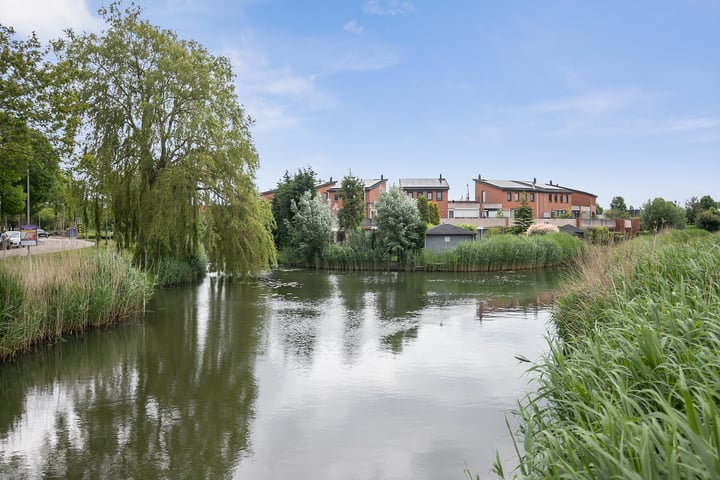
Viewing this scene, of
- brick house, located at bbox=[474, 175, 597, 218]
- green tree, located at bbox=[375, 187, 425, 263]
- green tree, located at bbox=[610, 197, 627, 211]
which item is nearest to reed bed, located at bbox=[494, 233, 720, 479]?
green tree, located at bbox=[375, 187, 425, 263]

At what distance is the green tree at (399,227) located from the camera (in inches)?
1389

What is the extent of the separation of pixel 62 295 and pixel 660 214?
51153 mm

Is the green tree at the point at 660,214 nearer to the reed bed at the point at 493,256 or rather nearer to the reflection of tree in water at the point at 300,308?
the reed bed at the point at 493,256

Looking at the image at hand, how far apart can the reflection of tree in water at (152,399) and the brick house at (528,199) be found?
170ft

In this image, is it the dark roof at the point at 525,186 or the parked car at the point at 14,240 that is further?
the dark roof at the point at 525,186

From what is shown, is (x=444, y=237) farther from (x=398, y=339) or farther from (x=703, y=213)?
(x=398, y=339)

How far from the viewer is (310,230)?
3750 cm

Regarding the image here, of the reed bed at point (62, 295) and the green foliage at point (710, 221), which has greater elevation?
the green foliage at point (710, 221)

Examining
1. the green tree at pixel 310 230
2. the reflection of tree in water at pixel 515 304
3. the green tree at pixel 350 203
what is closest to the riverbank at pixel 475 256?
the green tree at pixel 310 230

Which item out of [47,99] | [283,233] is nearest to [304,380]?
[47,99]

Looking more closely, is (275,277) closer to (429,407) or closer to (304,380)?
(304,380)

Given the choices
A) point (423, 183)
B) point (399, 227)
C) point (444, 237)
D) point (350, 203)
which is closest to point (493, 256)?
point (444, 237)

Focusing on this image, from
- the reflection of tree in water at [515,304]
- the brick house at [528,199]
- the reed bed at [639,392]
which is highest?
the brick house at [528,199]

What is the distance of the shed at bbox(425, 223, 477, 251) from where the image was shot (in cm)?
3859
